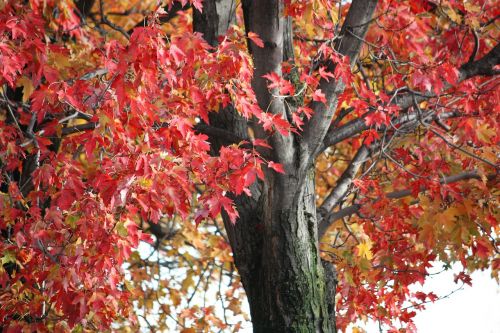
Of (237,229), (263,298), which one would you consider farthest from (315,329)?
(237,229)

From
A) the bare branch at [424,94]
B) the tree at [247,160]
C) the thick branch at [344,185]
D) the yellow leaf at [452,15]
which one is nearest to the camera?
the tree at [247,160]

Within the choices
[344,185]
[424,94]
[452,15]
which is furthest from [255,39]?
[452,15]

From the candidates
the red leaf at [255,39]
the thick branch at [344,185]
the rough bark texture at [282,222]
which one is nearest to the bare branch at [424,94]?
the rough bark texture at [282,222]

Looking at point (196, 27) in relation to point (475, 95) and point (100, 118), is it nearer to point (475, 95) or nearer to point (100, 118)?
point (100, 118)

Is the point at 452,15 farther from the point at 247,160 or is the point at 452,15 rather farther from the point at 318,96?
the point at 247,160

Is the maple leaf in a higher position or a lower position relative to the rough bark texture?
higher

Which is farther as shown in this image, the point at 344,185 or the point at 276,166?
the point at 344,185

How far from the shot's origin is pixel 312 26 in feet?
20.9

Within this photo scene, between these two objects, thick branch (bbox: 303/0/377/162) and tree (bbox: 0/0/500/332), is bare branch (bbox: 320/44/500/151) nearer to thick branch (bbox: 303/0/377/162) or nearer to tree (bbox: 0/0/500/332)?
tree (bbox: 0/0/500/332)

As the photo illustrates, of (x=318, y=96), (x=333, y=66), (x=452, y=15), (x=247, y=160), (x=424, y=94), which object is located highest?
(x=452, y=15)

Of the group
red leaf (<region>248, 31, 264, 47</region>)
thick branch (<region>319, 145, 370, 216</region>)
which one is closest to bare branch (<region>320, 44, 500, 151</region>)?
thick branch (<region>319, 145, 370, 216</region>)

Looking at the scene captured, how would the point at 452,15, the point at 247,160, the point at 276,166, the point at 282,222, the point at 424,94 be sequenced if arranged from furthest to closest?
the point at 452,15 → the point at 424,94 → the point at 282,222 → the point at 276,166 → the point at 247,160

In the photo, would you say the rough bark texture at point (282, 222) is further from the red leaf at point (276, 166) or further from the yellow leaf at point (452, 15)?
the yellow leaf at point (452, 15)

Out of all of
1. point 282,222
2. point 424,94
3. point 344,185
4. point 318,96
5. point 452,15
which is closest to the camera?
point 318,96
